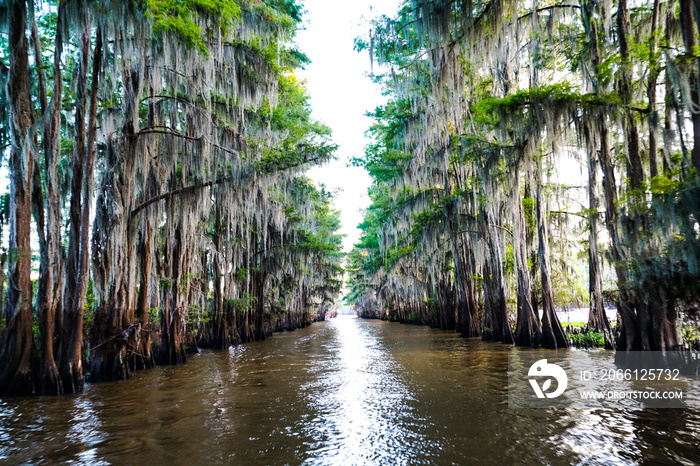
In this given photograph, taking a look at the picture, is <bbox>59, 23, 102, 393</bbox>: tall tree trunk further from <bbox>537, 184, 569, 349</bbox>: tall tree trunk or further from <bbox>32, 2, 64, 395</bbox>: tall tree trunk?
<bbox>537, 184, 569, 349</bbox>: tall tree trunk

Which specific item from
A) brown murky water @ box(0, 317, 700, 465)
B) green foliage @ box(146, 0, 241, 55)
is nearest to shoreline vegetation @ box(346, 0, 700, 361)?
brown murky water @ box(0, 317, 700, 465)

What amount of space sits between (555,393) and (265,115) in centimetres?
1099

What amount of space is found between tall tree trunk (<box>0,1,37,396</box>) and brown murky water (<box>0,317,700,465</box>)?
1.89 feet

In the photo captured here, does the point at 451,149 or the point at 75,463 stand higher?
the point at 451,149

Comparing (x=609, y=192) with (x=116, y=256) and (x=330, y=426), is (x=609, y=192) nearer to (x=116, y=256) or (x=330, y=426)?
(x=330, y=426)

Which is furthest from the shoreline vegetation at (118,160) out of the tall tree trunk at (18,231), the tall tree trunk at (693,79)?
the tall tree trunk at (693,79)

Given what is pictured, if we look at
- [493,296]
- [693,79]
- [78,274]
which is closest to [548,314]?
[493,296]

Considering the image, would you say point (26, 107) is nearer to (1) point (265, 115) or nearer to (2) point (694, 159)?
(1) point (265, 115)

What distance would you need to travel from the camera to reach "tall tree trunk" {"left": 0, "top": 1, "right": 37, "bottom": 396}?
6.29 metres

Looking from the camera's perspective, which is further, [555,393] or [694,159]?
[555,393]

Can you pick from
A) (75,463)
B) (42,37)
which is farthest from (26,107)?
(75,463)

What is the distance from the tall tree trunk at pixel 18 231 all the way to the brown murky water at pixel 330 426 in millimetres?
577

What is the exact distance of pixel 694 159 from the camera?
15.4 ft

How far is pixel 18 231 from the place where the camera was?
6336 millimetres
